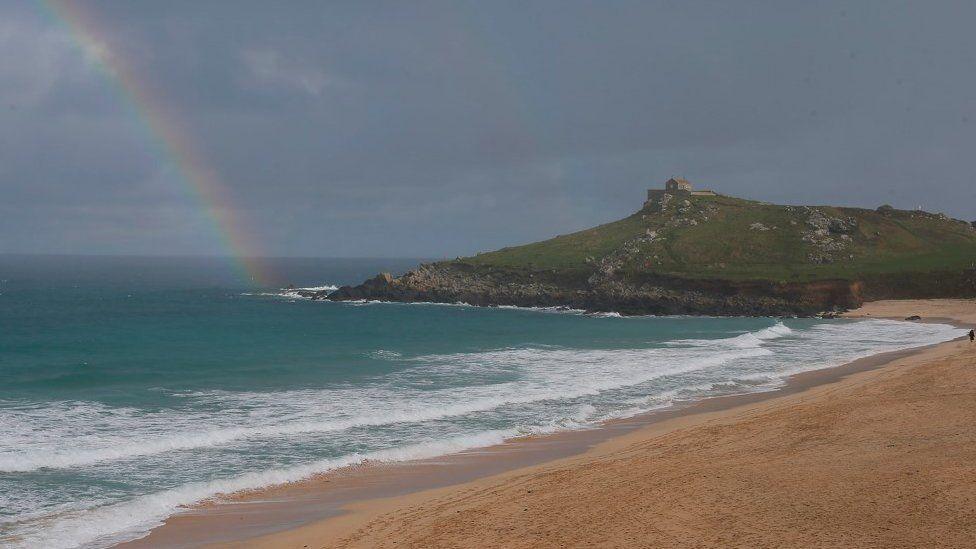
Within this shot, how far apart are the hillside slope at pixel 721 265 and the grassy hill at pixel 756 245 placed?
22 cm

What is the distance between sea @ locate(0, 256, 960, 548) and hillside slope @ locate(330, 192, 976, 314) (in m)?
15.6

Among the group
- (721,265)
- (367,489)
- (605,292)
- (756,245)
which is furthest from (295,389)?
(756,245)

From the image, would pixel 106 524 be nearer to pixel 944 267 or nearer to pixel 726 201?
pixel 944 267

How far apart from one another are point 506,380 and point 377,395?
23.3 ft

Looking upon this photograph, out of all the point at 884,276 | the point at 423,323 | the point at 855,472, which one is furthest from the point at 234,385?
the point at 884,276

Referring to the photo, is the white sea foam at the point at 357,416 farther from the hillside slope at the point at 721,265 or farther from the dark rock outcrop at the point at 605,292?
the hillside slope at the point at 721,265

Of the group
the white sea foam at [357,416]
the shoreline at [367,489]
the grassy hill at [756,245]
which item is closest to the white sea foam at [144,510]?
the white sea foam at [357,416]

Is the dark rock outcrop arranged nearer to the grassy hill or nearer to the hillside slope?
the hillside slope

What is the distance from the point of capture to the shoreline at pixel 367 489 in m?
14.6

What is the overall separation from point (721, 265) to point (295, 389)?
79271 mm

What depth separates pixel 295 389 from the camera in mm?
33188

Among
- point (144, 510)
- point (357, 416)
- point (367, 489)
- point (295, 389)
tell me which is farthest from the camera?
point (295, 389)

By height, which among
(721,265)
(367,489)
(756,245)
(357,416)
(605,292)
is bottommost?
(367,489)

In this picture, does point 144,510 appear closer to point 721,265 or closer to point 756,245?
point 721,265
